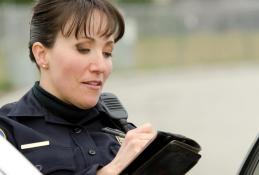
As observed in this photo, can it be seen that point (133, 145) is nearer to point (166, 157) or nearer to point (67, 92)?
point (166, 157)

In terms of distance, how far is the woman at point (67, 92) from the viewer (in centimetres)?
267

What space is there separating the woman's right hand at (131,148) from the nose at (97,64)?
1.07ft

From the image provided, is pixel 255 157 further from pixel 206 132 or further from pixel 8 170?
pixel 206 132

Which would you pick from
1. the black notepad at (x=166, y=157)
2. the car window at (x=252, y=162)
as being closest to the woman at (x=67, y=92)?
the black notepad at (x=166, y=157)

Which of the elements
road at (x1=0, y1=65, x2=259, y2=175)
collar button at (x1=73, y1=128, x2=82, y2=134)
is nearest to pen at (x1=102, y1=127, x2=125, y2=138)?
collar button at (x1=73, y1=128, x2=82, y2=134)

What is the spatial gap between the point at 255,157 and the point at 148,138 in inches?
25.3

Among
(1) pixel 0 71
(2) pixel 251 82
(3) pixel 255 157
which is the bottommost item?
(1) pixel 0 71

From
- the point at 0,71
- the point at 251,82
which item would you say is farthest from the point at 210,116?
the point at 0,71

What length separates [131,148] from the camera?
248 cm

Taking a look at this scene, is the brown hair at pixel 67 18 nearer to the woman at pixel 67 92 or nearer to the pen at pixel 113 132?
the woman at pixel 67 92

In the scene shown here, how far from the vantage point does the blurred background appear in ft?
35.1

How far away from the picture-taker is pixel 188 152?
2.42m

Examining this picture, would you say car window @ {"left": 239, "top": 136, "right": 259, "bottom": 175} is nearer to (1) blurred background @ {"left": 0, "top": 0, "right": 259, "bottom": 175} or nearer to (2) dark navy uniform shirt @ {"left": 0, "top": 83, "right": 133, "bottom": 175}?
(2) dark navy uniform shirt @ {"left": 0, "top": 83, "right": 133, "bottom": 175}

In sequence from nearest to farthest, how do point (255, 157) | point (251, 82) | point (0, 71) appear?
point (255, 157), point (251, 82), point (0, 71)
